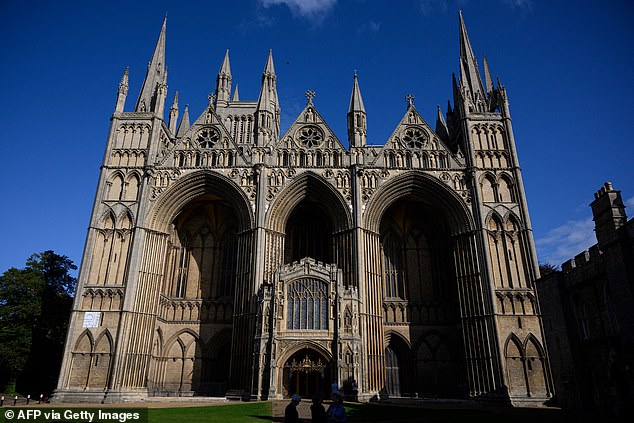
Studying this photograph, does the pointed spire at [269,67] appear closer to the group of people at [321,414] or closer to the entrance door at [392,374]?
the entrance door at [392,374]

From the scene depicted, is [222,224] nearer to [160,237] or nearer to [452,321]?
[160,237]

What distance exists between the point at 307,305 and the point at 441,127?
22805 millimetres

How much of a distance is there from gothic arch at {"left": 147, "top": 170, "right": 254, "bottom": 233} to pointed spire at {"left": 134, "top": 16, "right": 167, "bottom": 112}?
7038 millimetres

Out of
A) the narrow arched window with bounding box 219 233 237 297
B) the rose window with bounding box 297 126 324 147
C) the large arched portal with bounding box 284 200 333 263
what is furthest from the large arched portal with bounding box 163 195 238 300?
the rose window with bounding box 297 126 324 147

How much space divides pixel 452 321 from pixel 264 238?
584 inches

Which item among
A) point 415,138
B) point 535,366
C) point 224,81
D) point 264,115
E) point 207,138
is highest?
point 224,81

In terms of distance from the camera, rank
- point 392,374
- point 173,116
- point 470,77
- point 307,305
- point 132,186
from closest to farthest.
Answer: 1. point 307,305
2. point 392,374
3. point 132,186
4. point 470,77
5. point 173,116

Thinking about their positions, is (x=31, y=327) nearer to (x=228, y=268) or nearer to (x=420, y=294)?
(x=228, y=268)

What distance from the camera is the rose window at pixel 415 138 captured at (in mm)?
33531

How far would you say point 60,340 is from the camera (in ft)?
128

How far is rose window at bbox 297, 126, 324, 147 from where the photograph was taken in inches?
1316

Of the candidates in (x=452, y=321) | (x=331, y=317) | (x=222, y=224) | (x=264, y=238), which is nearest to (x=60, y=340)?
(x=222, y=224)

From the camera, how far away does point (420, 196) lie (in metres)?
32.7

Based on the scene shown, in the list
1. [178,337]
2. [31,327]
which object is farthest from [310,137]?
[31,327]
